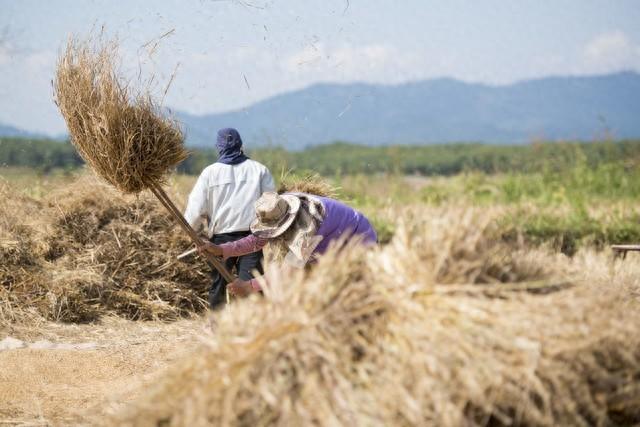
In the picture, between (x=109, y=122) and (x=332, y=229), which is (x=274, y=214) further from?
(x=109, y=122)

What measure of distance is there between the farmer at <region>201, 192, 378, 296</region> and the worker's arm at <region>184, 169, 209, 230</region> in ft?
3.35

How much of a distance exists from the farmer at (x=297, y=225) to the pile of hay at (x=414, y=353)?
4.49 ft

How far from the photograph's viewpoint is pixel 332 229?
4.42m

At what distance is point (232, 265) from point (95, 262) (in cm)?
172

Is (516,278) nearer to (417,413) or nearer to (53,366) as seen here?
(417,413)

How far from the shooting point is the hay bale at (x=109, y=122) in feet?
15.1

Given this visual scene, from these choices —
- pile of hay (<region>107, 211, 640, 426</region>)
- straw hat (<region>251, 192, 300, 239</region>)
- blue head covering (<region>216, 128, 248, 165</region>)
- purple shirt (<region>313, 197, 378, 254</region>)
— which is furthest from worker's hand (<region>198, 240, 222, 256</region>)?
pile of hay (<region>107, 211, 640, 426</region>)

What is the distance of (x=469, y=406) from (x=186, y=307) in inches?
192

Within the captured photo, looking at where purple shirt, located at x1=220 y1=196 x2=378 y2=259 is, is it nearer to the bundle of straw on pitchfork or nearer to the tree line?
the bundle of straw on pitchfork

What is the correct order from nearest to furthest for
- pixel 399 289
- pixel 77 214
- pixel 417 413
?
pixel 417 413 → pixel 399 289 → pixel 77 214

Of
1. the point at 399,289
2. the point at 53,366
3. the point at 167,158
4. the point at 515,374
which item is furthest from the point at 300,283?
the point at 53,366

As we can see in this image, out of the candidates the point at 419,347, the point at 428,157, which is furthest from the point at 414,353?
the point at 428,157

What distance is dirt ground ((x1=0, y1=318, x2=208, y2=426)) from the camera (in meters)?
3.92

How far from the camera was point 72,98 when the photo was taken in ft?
15.4
